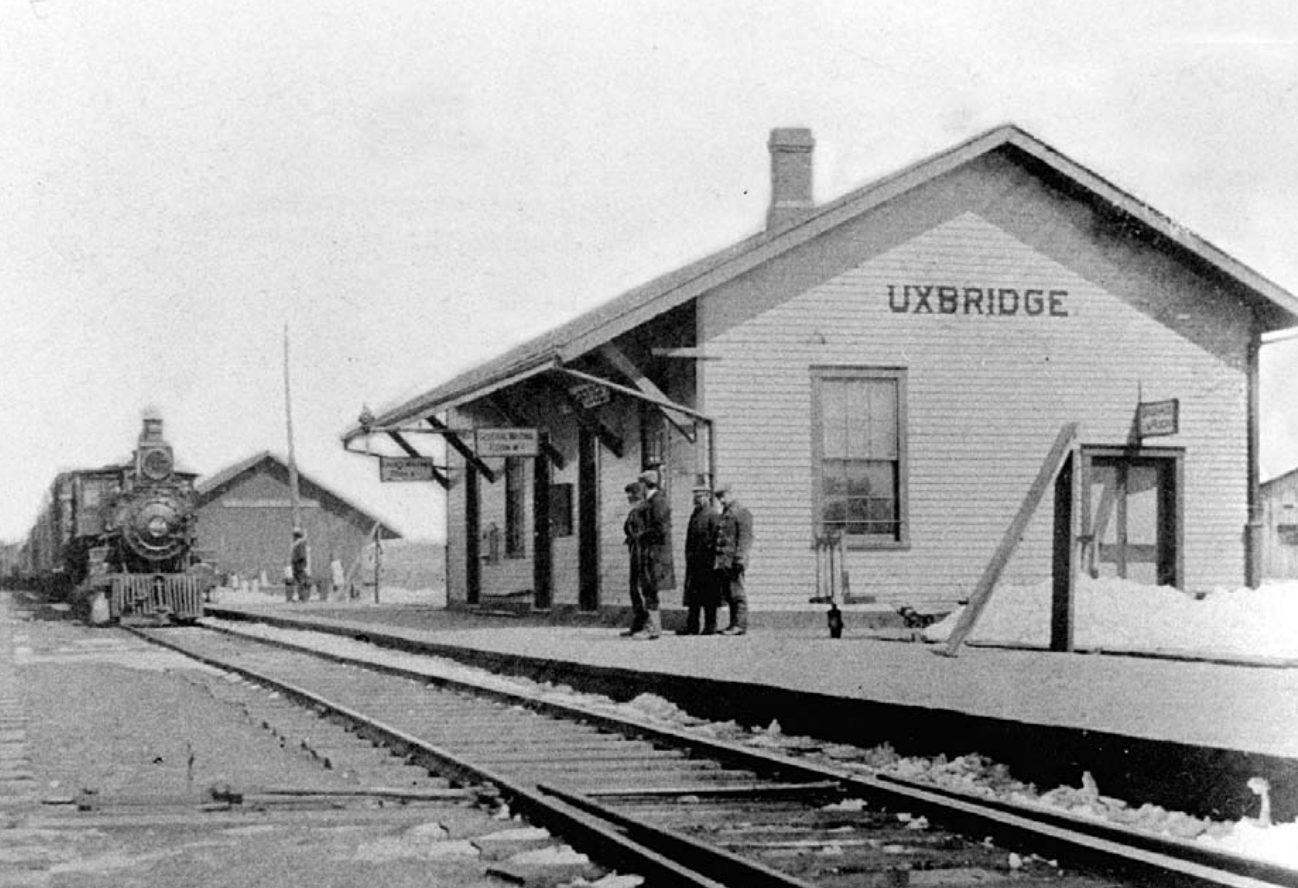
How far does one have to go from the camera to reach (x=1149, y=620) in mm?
14102

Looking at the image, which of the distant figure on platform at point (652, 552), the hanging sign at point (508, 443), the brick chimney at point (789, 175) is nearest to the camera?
the distant figure on platform at point (652, 552)

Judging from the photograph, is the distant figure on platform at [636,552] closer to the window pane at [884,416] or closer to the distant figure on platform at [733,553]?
the distant figure on platform at [733,553]

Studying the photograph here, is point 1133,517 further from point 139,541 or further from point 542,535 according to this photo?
point 139,541

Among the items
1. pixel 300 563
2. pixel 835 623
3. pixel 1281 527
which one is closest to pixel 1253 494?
pixel 835 623

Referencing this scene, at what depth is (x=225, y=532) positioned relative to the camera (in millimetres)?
60000

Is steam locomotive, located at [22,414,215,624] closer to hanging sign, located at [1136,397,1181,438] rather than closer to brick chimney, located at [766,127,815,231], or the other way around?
brick chimney, located at [766,127,815,231]

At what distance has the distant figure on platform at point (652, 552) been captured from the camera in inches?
643

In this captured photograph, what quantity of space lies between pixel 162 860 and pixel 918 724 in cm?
384

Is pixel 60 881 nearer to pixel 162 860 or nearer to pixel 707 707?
pixel 162 860

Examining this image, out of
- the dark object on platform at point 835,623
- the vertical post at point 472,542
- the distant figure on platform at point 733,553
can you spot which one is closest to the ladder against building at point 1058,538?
the dark object on platform at point 835,623

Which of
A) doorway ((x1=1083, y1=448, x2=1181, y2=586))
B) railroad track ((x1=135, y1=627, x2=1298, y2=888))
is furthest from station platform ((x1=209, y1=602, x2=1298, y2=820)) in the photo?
doorway ((x1=1083, y1=448, x2=1181, y2=586))

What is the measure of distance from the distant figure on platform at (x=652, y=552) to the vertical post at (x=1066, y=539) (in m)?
4.81

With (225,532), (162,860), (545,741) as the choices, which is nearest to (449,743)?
(545,741)

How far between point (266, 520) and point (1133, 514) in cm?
4541
